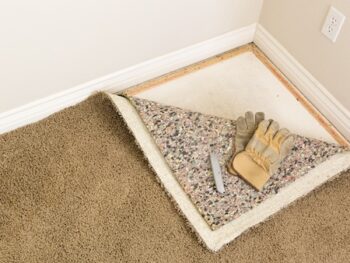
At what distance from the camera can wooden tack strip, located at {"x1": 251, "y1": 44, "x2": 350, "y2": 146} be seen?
1.51 m

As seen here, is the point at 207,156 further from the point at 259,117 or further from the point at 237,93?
the point at 237,93

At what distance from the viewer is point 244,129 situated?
1.42 meters

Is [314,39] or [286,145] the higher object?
[314,39]

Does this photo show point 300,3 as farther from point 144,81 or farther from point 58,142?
point 58,142

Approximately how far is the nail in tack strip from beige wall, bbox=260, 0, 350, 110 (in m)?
0.53

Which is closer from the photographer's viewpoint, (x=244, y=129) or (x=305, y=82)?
(x=244, y=129)

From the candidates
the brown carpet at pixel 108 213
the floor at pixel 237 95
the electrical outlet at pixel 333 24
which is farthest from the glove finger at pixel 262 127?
the electrical outlet at pixel 333 24

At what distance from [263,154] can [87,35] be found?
0.70 m

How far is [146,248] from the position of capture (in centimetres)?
122

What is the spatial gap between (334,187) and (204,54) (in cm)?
73

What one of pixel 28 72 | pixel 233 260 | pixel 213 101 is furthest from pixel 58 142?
pixel 233 260

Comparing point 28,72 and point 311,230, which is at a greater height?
A: point 28,72

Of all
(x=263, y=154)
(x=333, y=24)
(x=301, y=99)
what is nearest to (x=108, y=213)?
(x=263, y=154)

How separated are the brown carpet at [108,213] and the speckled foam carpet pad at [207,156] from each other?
8cm
